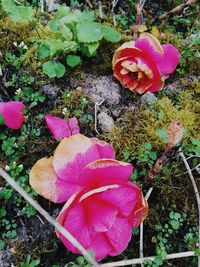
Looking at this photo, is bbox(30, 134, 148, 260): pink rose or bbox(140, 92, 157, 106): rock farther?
bbox(140, 92, 157, 106): rock

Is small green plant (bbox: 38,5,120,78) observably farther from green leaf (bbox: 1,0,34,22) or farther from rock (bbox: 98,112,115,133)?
rock (bbox: 98,112,115,133)

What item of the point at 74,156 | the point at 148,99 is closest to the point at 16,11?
the point at 148,99

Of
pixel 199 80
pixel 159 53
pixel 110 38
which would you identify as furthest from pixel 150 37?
pixel 199 80

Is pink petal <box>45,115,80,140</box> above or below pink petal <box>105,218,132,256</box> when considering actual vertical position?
above

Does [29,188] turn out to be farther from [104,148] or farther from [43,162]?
[104,148]

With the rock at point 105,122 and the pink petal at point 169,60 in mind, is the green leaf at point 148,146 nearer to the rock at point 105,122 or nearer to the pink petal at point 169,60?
the rock at point 105,122

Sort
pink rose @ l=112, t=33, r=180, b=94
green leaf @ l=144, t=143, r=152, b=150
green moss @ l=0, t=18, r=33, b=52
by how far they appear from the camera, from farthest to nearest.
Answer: green moss @ l=0, t=18, r=33, b=52
pink rose @ l=112, t=33, r=180, b=94
green leaf @ l=144, t=143, r=152, b=150

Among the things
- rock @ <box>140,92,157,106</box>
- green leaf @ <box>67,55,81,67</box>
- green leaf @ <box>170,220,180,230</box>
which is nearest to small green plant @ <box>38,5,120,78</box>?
green leaf @ <box>67,55,81,67</box>
